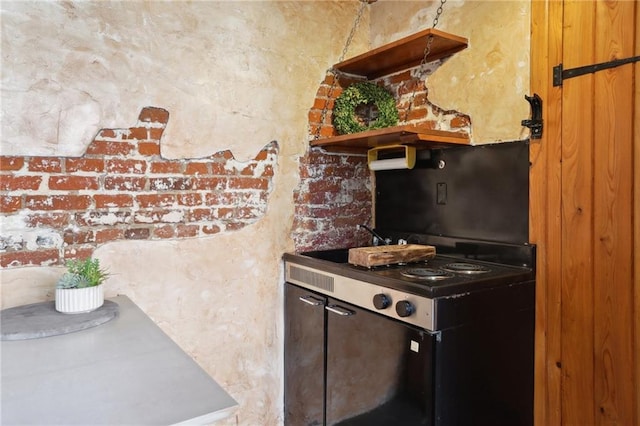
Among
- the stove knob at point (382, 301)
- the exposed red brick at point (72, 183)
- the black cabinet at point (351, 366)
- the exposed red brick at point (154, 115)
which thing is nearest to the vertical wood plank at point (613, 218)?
the black cabinet at point (351, 366)

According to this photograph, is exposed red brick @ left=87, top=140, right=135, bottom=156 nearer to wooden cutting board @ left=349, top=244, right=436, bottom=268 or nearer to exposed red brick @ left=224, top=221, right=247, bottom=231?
exposed red brick @ left=224, top=221, right=247, bottom=231

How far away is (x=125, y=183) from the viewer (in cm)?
203

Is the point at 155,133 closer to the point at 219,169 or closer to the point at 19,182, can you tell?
the point at 219,169

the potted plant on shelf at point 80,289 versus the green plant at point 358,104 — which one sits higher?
the green plant at point 358,104

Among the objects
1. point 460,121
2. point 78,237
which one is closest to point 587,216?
point 460,121

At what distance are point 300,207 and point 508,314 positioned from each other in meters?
1.23

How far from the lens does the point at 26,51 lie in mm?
1807

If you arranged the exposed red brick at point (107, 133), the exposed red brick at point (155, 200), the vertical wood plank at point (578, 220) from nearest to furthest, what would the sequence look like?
the vertical wood plank at point (578, 220) → the exposed red brick at point (107, 133) → the exposed red brick at point (155, 200)

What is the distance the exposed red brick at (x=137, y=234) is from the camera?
6.69 feet

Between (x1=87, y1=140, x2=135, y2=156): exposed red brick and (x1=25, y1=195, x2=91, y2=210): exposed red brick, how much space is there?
206mm

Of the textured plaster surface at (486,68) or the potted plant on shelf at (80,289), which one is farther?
the textured plaster surface at (486,68)

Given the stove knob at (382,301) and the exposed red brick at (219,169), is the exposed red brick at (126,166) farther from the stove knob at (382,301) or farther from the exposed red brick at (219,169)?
the stove knob at (382,301)

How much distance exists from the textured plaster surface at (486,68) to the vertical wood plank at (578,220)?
196mm

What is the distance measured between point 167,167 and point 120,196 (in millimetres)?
254
